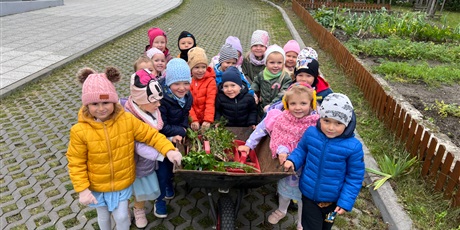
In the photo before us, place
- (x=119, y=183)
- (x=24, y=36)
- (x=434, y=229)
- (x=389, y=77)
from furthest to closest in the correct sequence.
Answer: (x=24, y=36)
(x=389, y=77)
(x=434, y=229)
(x=119, y=183)

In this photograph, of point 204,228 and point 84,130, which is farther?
point 204,228

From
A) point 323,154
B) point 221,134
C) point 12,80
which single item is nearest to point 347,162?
point 323,154

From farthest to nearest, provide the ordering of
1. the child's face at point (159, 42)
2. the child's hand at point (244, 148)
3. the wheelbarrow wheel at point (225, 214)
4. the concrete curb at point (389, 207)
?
the child's face at point (159, 42), the concrete curb at point (389, 207), the child's hand at point (244, 148), the wheelbarrow wheel at point (225, 214)

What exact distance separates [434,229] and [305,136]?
5.93 feet

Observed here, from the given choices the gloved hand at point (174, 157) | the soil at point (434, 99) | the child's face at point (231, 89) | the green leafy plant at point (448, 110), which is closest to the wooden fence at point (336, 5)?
the soil at point (434, 99)

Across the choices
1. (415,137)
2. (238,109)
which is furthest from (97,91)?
(415,137)

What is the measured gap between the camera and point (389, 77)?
766 cm

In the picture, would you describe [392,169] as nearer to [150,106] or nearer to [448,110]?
[448,110]

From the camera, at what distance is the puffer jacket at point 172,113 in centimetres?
339

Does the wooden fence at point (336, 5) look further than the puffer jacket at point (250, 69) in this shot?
Yes

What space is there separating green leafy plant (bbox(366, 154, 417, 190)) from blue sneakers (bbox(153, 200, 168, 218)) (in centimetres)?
246

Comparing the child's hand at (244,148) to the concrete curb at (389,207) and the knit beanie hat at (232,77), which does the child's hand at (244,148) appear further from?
the concrete curb at (389,207)

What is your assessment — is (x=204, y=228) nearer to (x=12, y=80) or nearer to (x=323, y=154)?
(x=323, y=154)

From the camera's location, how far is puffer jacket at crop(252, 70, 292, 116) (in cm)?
418
